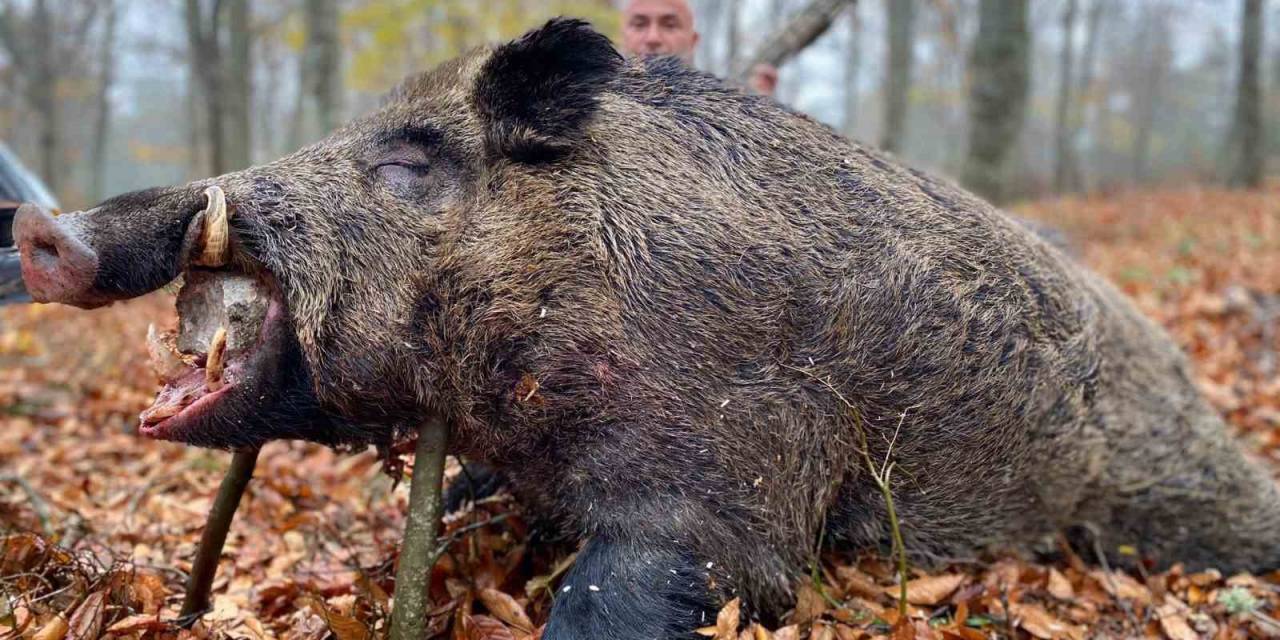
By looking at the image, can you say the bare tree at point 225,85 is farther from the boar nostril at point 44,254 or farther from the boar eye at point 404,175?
the boar nostril at point 44,254

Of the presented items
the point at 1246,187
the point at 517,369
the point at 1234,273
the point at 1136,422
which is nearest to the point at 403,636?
the point at 517,369

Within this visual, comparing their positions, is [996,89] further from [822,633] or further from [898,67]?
[822,633]

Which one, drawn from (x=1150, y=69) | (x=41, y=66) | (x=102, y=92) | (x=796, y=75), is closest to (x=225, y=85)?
(x=41, y=66)

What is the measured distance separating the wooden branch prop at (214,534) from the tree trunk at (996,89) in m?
9.59

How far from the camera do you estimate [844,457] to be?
110 inches

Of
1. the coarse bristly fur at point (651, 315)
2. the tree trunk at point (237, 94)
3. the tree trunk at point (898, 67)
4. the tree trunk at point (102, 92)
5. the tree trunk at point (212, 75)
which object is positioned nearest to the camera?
the coarse bristly fur at point (651, 315)

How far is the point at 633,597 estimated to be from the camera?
2.40 m

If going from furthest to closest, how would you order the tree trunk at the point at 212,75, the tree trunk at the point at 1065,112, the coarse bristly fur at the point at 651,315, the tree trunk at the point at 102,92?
the tree trunk at the point at 102,92 < the tree trunk at the point at 1065,112 < the tree trunk at the point at 212,75 < the coarse bristly fur at the point at 651,315

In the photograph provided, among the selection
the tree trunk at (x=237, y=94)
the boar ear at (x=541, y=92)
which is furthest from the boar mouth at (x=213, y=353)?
the tree trunk at (x=237, y=94)

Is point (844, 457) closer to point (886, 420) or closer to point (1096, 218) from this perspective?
point (886, 420)

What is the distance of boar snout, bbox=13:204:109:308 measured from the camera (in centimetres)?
224

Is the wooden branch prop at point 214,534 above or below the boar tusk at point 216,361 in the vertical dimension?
below

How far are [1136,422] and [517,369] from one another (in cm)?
256

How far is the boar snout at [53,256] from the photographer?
2236 millimetres
